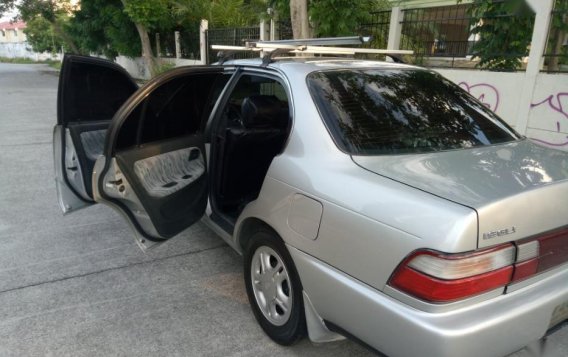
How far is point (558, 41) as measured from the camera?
599 centimetres

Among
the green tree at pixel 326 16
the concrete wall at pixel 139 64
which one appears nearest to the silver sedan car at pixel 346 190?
the green tree at pixel 326 16

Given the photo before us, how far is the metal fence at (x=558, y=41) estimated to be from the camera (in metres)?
5.76

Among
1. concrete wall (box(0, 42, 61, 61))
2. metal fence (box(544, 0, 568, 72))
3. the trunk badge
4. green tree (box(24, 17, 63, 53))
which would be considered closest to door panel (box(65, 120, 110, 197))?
the trunk badge

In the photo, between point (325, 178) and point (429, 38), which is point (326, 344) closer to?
point (325, 178)

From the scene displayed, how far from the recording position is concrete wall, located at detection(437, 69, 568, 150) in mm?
5691

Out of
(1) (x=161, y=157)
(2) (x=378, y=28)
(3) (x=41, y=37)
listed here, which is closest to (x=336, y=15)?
(2) (x=378, y=28)

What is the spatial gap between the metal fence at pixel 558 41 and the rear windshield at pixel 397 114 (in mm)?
3875

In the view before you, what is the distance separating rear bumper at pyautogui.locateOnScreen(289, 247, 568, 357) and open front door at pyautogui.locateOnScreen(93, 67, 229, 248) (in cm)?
136

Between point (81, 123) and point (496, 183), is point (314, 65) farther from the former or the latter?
point (81, 123)

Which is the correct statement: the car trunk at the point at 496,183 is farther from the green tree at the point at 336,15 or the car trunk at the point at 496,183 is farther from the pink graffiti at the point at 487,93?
the green tree at the point at 336,15

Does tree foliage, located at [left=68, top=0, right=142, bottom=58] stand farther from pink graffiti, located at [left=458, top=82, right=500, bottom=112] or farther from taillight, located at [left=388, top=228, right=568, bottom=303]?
taillight, located at [left=388, top=228, right=568, bottom=303]

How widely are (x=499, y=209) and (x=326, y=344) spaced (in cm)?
142

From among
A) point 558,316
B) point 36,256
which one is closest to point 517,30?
point 558,316

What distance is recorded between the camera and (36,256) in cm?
366
